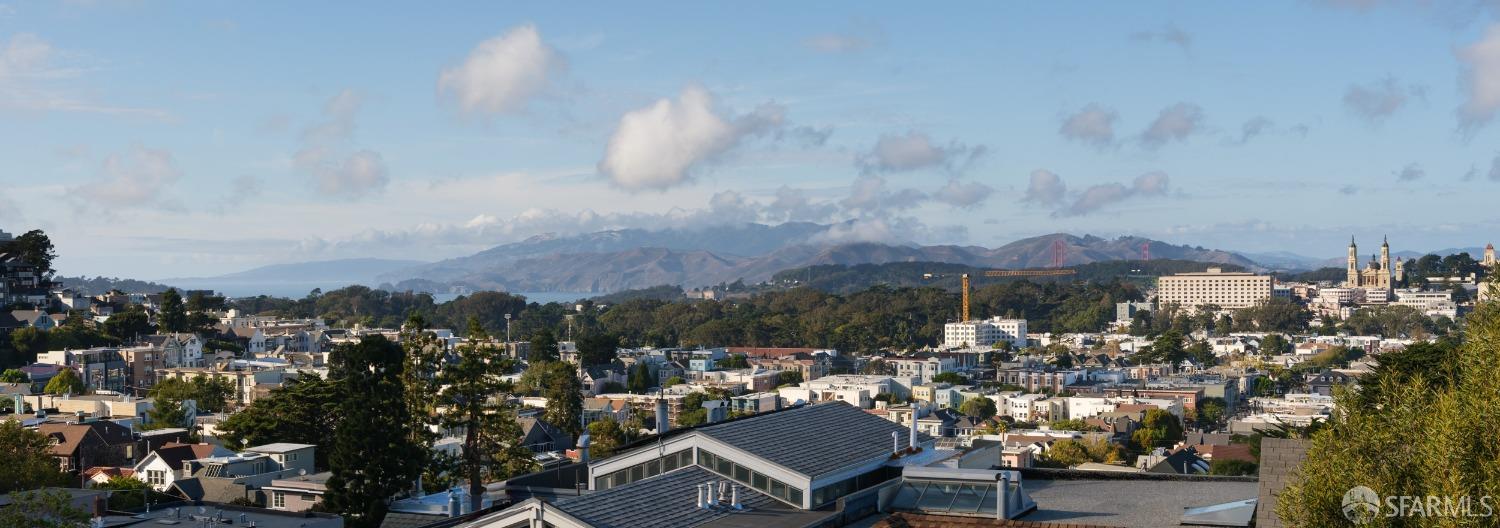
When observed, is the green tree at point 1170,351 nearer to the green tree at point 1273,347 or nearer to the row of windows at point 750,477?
the green tree at point 1273,347

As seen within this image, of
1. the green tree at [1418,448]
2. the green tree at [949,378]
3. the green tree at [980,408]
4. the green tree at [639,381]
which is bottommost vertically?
the green tree at [980,408]

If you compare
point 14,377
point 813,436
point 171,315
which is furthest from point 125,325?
point 813,436

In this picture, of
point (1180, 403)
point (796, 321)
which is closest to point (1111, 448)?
point (1180, 403)

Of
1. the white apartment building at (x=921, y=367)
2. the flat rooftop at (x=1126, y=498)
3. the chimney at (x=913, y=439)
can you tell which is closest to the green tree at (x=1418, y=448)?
the flat rooftop at (x=1126, y=498)

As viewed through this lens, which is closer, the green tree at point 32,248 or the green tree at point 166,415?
the green tree at point 166,415

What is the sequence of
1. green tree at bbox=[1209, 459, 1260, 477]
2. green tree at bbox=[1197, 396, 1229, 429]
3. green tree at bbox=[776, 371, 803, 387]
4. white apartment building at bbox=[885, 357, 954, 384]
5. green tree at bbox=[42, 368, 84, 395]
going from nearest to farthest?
green tree at bbox=[1209, 459, 1260, 477]
green tree at bbox=[42, 368, 84, 395]
green tree at bbox=[1197, 396, 1229, 429]
green tree at bbox=[776, 371, 803, 387]
white apartment building at bbox=[885, 357, 954, 384]

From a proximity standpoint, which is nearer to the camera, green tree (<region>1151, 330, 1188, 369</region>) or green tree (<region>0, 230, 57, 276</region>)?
green tree (<region>0, 230, 57, 276</region>)

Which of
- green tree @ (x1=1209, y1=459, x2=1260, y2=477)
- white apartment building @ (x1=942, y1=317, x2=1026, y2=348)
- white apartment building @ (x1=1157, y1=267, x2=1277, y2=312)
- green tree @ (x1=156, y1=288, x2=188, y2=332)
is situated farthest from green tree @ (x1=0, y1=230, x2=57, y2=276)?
white apartment building @ (x1=1157, y1=267, x2=1277, y2=312)

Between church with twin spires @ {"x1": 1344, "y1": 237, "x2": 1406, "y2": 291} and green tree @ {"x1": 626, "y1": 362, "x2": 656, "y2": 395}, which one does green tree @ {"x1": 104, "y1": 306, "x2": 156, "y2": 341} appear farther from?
church with twin spires @ {"x1": 1344, "y1": 237, "x2": 1406, "y2": 291}
